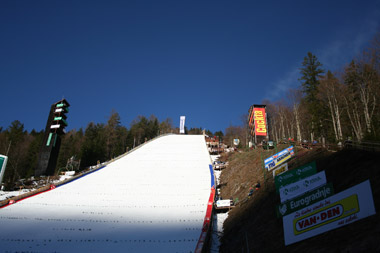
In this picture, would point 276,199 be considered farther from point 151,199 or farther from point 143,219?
point 151,199

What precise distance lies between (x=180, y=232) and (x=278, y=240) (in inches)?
207

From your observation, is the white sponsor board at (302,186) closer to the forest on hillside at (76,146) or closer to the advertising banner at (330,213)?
the advertising banner at (330,213)

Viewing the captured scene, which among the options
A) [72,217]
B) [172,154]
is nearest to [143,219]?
[72,217]

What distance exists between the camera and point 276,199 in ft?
37.8

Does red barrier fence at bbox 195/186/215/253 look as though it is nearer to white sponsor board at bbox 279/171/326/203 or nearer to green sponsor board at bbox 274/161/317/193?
white sponsor board at bbox 279/171/326/203

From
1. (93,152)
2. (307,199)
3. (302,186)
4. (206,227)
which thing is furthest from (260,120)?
(93,152)

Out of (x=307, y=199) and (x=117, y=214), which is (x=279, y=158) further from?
(x=117, y=214)

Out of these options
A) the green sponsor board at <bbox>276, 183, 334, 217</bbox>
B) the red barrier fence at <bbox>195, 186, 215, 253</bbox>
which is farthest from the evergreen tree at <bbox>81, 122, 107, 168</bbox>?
the green sponsor board at <bbox>276, 183, 334, 217</bbox>

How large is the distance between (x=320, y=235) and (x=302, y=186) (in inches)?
75.3

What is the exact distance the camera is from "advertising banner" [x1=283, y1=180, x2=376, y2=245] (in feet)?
18.1

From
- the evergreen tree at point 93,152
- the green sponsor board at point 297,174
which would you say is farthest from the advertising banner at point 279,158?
the evergreen tree at point 93,152

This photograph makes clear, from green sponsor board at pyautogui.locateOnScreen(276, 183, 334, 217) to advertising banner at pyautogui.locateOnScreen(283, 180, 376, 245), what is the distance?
0.92ft

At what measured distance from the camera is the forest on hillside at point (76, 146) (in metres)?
46.9

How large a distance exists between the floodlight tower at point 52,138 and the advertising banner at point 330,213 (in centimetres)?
3021
